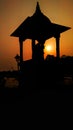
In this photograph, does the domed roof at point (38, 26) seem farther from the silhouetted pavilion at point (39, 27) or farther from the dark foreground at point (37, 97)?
the dark foreground at point (37, 97)

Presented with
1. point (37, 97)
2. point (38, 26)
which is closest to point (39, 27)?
point (38, 26)

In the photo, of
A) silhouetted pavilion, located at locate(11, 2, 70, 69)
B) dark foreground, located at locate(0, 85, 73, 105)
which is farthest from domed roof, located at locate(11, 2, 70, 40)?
dark foreground, located at locate(0, 85, 73, 105)

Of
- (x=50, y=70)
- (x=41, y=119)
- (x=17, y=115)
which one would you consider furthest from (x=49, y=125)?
(x=50, y=70)

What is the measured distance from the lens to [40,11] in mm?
15531

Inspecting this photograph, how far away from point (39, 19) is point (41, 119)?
9.22m

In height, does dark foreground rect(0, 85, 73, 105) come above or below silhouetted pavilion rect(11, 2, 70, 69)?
below

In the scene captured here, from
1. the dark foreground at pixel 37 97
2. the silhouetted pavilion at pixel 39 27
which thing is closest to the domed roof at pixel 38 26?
the silhouetted pavilion at pixel 39 27

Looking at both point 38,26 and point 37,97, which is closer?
point 37,97

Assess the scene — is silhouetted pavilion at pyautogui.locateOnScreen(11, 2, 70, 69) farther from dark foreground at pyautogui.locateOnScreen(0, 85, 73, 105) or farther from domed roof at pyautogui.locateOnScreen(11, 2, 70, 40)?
dark foreground at pyautogui.locateOnScreen(0, 85, 73, 105)

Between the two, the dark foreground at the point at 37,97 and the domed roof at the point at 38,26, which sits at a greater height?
the domed roof at the point at 38,26

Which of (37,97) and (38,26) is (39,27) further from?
(37,97)

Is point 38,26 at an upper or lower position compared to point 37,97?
upper

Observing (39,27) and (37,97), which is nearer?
(37,97)

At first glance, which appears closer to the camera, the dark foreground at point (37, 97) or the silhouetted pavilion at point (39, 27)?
the dark foreground at point (37, 97)
